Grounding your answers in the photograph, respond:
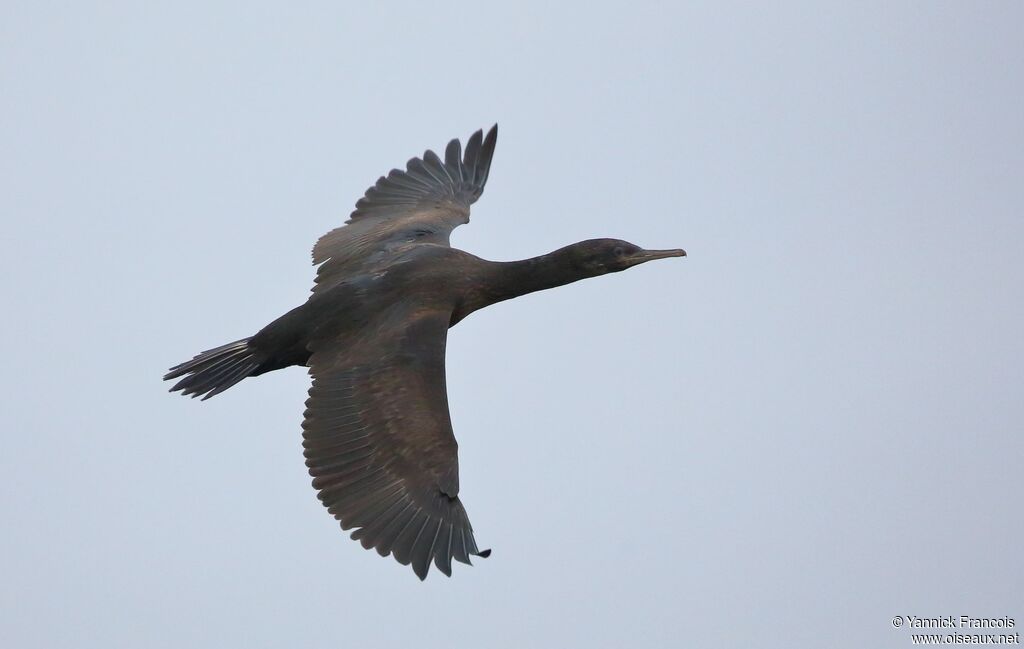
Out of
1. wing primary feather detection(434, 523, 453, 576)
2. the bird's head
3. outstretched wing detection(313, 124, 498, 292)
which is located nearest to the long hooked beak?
the bird's head

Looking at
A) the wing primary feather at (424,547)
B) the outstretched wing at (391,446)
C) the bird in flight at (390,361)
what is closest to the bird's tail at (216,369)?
the bird in flight at (390,361)

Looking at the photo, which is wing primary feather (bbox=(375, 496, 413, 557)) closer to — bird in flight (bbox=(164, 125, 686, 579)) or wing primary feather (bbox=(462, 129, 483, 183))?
bird in flight (bbox=(164, 125, 686, 579))

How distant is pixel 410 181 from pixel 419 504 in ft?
18.9

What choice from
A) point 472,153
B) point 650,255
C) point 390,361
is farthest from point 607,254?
point 472,153

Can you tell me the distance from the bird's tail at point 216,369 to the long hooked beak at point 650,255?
347cm

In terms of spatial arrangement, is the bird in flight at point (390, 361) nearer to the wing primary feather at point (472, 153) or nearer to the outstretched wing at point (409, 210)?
the outstretched wing at point (409, 210)

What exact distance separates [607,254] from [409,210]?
9.43ft

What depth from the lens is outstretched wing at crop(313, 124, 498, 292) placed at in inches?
651

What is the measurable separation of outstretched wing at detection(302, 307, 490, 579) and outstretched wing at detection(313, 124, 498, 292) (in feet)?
5.48

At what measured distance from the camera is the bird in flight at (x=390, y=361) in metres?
13.8

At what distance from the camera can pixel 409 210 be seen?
18.0 m

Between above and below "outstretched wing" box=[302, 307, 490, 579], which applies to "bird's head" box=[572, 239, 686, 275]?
above

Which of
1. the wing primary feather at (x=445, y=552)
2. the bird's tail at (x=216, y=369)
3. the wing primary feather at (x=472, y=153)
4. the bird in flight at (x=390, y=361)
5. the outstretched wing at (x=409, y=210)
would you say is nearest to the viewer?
the wing primary feather at (x=445, y=552)

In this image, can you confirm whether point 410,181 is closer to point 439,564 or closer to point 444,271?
point 444,271
